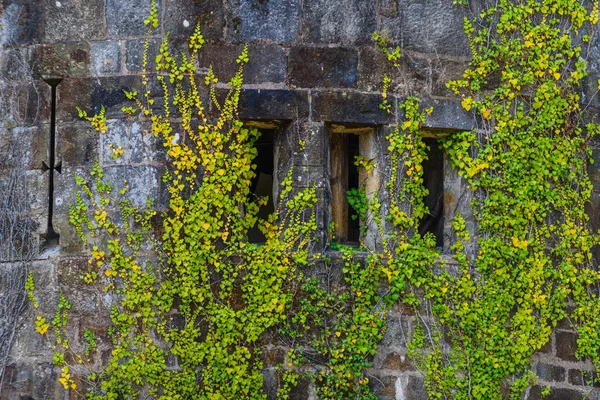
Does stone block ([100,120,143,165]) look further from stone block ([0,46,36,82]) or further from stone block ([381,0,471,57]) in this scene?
stone block ([381,0,471,57])

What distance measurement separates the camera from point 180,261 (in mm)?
A: 5879

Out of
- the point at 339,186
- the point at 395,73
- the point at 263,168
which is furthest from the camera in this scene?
the point at 263,168

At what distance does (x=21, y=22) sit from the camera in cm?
619

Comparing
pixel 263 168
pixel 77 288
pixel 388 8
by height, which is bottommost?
pixel 77 288

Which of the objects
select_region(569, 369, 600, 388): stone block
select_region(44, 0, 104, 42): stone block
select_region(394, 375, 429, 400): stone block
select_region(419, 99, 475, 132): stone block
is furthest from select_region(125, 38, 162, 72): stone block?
select_region(569, 369, 600, 388): stone block

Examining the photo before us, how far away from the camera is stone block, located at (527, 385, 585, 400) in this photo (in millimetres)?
6234

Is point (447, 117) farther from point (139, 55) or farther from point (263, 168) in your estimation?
point (263, 168)

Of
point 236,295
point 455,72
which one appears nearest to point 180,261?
point 236,295

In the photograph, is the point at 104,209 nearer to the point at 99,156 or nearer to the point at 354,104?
the point at 99,156

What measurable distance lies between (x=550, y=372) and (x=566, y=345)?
0.77ft

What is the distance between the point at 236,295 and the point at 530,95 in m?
2.66

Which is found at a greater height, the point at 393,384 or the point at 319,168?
the point at 319,168

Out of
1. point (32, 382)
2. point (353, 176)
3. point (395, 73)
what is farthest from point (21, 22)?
point (353, 176)

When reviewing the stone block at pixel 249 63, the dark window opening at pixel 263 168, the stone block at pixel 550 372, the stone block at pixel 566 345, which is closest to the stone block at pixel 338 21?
the stone block at pixel 249 63
